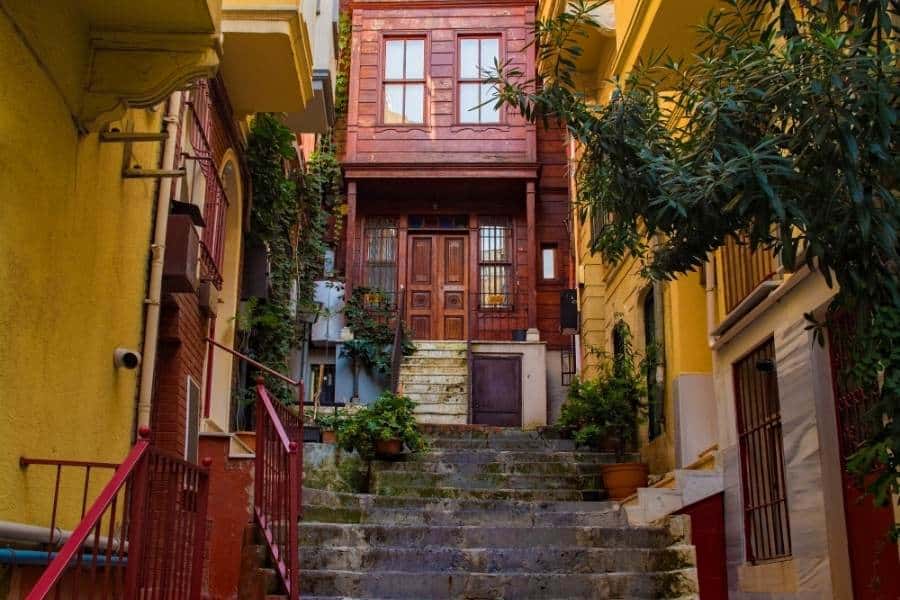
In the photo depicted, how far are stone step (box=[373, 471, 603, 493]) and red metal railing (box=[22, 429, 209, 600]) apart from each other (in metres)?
4.20

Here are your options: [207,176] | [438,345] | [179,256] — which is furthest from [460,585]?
[438,345]

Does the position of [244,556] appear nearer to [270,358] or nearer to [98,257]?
[98,257]

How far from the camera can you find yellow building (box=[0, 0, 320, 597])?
4641 mm

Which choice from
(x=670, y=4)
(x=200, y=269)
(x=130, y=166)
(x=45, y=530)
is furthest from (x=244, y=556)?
(x=670, y=4)

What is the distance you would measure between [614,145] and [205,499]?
280 cm

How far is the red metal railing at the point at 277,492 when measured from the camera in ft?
20.2

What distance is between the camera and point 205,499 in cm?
511

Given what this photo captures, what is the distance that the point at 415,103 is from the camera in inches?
721

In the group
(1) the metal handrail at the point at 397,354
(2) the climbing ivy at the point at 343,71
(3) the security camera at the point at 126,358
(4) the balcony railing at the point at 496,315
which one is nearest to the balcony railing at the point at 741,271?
(3) the security camera at the point at 126,358

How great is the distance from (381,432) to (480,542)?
2461 millimetres

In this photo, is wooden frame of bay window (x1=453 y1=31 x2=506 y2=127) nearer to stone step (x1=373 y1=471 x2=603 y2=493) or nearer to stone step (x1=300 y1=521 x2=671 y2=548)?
stone step (x1=373 y1=471 x2=603 y2=493)

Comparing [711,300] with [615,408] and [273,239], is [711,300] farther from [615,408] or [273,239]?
[273,239]

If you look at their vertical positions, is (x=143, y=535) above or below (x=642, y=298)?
below

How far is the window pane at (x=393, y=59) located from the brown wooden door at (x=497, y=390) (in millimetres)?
5959
